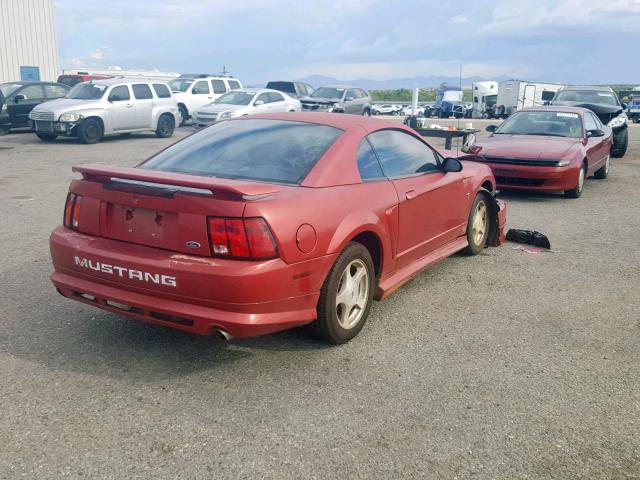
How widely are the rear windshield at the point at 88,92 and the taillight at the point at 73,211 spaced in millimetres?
14397

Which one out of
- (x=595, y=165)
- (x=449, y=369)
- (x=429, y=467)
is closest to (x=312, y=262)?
(x=449, y=369)

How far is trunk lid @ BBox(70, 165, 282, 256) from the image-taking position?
3.37 meters

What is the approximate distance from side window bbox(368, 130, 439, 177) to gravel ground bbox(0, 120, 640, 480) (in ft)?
3.38

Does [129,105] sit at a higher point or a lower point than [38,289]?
higher

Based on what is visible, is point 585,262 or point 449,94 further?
point 449,94

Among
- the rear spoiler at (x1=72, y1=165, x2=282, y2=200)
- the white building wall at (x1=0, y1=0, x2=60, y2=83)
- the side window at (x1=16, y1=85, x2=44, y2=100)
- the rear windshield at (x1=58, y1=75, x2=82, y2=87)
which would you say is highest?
the white building wall at (x1=0, y1=0, x2=60, y2=83)

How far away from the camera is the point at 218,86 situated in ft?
80.0

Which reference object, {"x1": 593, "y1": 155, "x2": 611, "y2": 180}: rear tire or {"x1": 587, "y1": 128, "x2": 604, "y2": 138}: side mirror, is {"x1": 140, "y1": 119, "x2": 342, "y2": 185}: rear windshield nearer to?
{"x1": 587, "y1": 128, "x2": 604, "y2": 138}: side mirror

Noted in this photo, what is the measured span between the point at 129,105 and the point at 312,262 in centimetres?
1587

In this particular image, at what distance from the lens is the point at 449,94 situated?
53469 millimetres

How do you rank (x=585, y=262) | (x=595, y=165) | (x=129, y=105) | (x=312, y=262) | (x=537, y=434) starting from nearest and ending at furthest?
(x=537, y=434), (x=312, y=262), (x=585, y=262), (x=595, y=165), (x=129, y=105)

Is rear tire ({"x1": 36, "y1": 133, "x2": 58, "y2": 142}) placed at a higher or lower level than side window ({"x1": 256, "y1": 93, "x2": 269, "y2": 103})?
lower

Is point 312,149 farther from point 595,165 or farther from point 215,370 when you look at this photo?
point 595,165

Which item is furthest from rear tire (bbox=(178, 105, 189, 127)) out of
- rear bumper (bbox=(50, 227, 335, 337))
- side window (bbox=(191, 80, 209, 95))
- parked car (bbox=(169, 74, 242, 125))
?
rear bumper (bbox=(50, 227, 335, 337))
